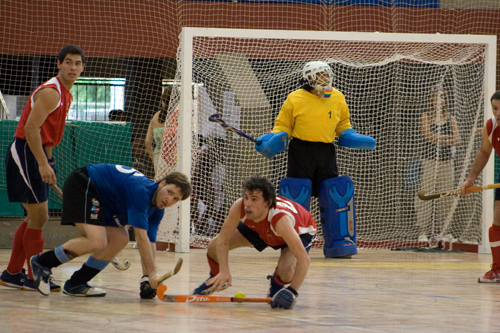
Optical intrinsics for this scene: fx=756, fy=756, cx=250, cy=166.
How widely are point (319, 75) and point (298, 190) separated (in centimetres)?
104

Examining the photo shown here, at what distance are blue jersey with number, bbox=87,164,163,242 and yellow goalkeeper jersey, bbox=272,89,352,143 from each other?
2.82 meters

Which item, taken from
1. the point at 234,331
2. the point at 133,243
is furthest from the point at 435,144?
the point at 234,331

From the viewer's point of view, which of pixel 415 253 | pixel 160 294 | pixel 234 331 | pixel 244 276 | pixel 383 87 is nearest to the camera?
pixel 234 331

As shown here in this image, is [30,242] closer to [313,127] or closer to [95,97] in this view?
[313,127]

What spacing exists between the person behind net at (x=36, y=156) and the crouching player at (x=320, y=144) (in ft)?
8.47

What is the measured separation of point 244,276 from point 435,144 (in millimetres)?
4326

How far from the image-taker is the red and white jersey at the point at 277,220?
3.89 metres

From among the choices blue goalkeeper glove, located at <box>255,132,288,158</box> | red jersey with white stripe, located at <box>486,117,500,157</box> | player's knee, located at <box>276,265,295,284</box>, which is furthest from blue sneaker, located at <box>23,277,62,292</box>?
red jersey with white stripe, located at <box>486,117,500,157</box>

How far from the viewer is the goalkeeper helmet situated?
21.9ft

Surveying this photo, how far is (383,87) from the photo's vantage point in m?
9.59

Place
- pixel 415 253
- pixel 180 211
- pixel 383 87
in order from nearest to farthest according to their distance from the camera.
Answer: pixel 180 211, pixel 415 253, pixel 383 87

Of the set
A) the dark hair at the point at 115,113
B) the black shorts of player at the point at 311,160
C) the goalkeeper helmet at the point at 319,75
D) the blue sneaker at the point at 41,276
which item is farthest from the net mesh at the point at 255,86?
the blue sneaker at the point at 41,276

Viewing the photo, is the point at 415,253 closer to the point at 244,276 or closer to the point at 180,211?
the point at 180,211

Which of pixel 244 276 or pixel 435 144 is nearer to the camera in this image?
pixel 244 276
